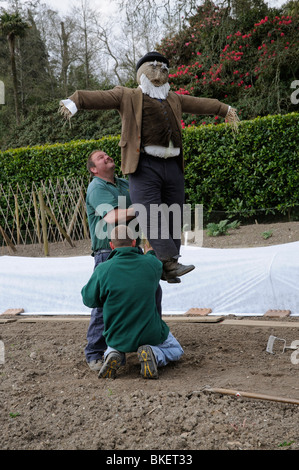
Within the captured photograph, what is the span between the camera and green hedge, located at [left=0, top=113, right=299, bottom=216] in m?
8.12

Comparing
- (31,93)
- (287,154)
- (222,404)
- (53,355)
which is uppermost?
(31,93)

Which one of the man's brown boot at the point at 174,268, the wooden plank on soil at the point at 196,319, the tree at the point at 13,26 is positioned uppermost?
the tree at the point at 13,26

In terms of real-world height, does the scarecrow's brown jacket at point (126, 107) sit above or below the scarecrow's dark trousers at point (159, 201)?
above

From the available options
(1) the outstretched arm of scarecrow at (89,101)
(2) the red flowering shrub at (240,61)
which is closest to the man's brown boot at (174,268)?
(1) the outstretched arm of scarecrow at (89,101)

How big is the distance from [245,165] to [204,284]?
13.6 feet

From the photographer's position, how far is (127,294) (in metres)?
3.03

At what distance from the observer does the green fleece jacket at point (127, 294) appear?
9.93 ft

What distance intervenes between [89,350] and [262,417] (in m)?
1.49

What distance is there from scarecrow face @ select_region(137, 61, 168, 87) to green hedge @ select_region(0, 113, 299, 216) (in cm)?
505

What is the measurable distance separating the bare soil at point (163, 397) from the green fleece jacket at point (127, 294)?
269 millimetres

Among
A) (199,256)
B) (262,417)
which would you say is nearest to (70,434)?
(262,417)

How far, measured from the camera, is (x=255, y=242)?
25.2 feet

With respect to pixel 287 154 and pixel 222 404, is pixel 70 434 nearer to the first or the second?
pixel 222 404

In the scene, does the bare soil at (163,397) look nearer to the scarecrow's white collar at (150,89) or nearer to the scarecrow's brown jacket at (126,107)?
the scarecrow's brown jacket at (126,107)
